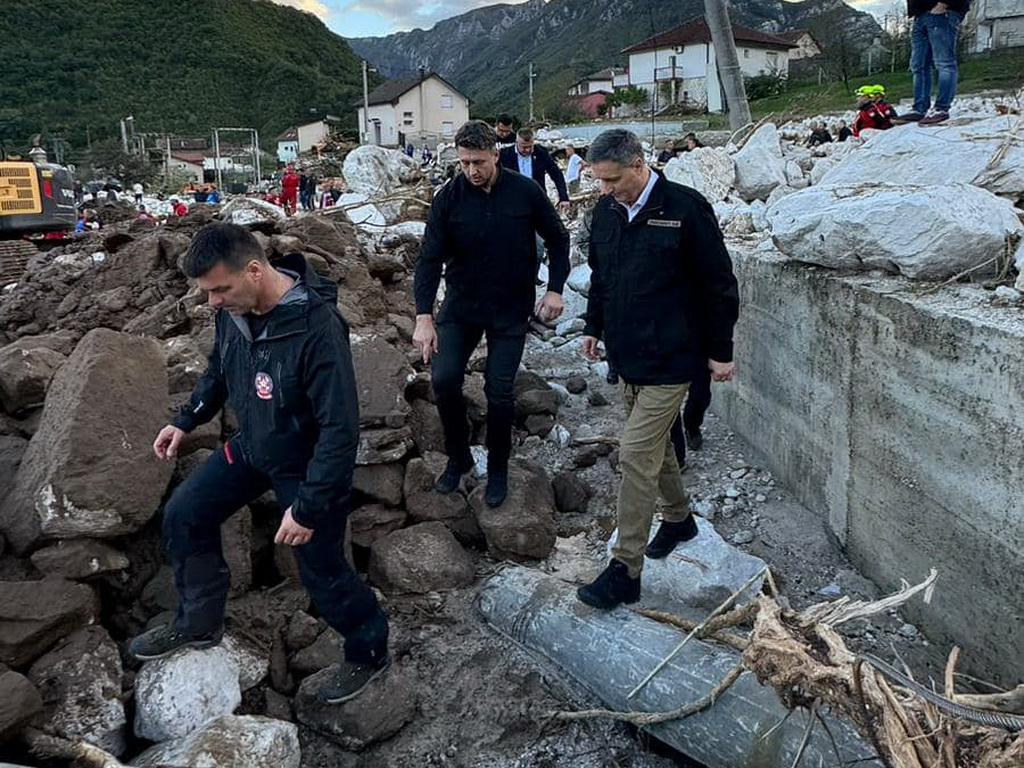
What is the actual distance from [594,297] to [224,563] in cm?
193

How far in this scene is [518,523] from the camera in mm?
4055

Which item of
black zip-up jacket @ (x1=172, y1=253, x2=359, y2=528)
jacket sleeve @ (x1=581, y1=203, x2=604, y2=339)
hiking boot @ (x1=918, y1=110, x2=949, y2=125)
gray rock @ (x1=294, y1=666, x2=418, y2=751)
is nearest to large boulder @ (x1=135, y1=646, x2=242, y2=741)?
gray rock @ (x1=294, y1=666, x2=418, y2=751)

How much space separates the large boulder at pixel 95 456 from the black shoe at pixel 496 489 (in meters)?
1.52

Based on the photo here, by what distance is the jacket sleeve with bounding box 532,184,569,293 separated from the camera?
13.2 feet

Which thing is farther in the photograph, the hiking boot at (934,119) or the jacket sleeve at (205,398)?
the hiking boot at (934,119)

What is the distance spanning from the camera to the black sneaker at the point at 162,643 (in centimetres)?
300

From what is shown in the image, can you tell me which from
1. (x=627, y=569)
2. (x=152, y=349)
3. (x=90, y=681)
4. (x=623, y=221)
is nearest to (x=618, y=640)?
(x=627, y=569)

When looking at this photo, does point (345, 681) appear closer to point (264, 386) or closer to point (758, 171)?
point (264, 386)

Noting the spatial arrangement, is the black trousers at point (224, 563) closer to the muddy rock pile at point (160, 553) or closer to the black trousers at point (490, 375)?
the muddy rock pile at point (160, 553)

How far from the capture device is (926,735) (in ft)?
5.98

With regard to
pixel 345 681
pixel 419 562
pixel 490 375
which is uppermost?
pixel 490 375

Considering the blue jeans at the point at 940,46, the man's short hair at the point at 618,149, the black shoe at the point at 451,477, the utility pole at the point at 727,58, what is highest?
the utility pole at the point at 727,58

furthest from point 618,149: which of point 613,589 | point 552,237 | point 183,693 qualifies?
point 183,693

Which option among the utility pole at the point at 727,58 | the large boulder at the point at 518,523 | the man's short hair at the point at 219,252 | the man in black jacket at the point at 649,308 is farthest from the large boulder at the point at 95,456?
the utility pole at the point at 727,58
